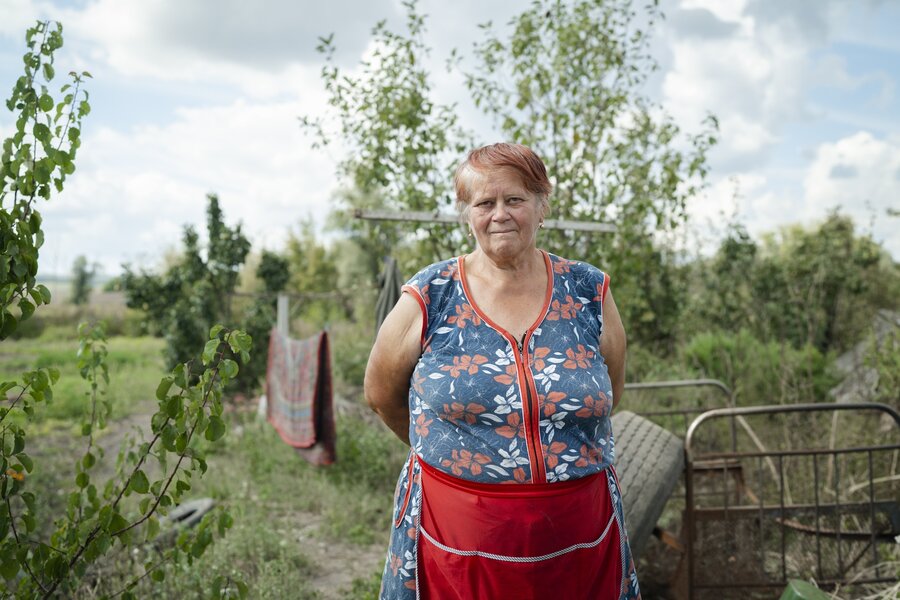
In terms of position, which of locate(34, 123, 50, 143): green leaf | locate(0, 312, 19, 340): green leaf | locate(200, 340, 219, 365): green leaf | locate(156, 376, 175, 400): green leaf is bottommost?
locate(156, 376, 175, 400): green leaf

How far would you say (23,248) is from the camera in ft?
5.98

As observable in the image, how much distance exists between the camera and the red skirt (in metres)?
1.81

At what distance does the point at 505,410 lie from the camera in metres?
1.79

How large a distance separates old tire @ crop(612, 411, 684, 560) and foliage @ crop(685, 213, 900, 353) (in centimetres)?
569

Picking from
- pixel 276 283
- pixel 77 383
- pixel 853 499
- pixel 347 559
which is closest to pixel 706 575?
pixel 853 499

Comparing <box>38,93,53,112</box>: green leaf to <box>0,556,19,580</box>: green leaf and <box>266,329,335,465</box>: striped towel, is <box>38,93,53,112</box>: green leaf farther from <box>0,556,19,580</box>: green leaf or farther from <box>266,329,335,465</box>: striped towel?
<box>266,329,335,465</box>: striped towel

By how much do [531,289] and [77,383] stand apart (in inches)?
437

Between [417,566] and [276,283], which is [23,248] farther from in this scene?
[276,283]

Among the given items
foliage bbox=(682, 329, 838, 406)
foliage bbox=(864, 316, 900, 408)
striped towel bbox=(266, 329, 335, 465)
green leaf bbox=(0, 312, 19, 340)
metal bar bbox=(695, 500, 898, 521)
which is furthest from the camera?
foliage bbox=(682, 329, 838, 406)

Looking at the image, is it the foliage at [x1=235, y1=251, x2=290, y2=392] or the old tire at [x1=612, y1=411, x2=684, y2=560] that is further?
the foliage at [x1=235, y1=251, x2=290, y2=392]

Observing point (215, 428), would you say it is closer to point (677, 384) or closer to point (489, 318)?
point (489, 318)

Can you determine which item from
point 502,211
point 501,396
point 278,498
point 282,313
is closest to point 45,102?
point 502,211

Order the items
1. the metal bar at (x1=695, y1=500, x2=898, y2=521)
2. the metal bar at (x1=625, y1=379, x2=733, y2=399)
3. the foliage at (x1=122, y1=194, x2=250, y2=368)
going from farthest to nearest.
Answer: the foliage at (x1=122, y1=194, x2=250, y2=368) < the metal bar at (x1=625, y1=379, x2=733, y2=399) < the metal bar at (x1=695, y1=500, x2=898, y2=521)

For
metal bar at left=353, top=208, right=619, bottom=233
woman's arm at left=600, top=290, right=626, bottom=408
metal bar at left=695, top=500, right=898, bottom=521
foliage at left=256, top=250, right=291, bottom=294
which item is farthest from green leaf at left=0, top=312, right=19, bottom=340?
foliage at left=256, top=250, right=291, bottom=294
